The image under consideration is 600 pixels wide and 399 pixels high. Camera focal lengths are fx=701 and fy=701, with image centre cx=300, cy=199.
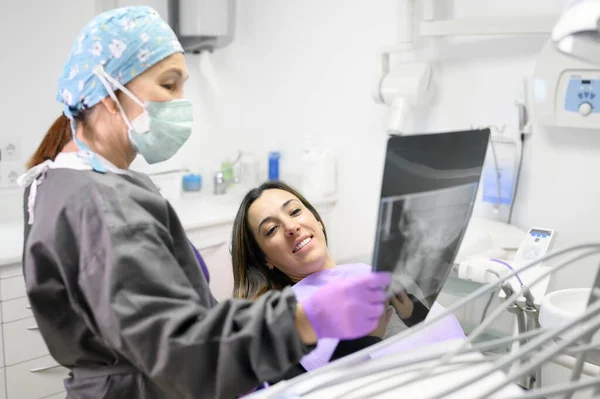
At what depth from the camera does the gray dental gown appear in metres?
1.04

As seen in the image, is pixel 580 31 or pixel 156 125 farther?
pixel 156 125

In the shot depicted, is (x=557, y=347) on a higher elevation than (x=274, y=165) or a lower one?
higher

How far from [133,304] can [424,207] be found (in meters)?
0.47

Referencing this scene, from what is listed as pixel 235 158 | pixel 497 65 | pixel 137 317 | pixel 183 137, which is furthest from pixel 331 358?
pixel 235 158

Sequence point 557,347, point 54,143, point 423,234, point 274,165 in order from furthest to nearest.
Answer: point 274,165 < point 54,143 < point 423,234 < point 557,347

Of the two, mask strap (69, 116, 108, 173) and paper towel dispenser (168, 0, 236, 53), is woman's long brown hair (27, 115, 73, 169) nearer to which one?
mask strap (69, 116, 108, 173)

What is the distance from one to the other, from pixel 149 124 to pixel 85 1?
1.91m

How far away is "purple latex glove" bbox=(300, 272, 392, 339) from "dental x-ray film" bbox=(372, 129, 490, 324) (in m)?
0.05

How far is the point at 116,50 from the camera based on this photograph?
1.25 metres

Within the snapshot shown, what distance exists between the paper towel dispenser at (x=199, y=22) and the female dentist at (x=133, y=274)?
182 centimetres

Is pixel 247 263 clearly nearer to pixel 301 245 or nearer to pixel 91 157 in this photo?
pixel 301 245

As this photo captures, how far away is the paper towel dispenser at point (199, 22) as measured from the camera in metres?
3.10

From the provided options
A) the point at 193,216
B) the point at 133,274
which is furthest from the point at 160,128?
the point at 193,216

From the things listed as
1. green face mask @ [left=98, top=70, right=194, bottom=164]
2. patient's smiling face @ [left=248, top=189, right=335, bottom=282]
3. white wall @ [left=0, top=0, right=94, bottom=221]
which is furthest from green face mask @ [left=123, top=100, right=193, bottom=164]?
white wall @ [left=0, top=0, right=94, bottom=221]
